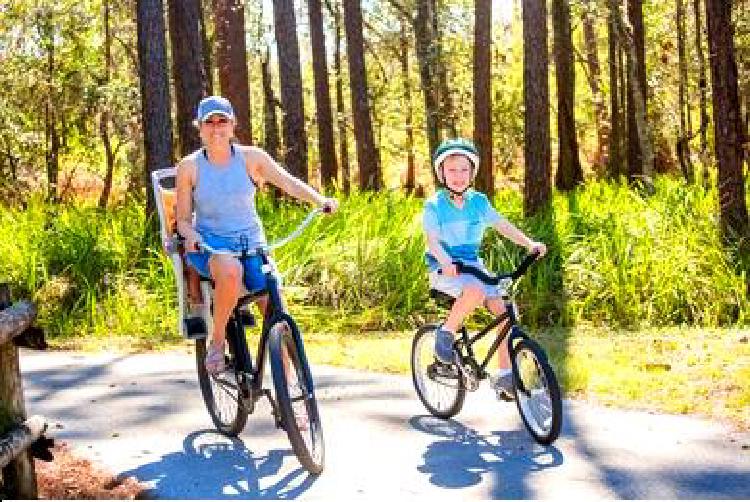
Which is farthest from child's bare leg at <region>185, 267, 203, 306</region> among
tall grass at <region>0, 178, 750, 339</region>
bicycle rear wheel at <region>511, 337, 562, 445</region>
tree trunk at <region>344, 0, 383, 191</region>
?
tree trunk at <region>344, 0, 383, 191</region>

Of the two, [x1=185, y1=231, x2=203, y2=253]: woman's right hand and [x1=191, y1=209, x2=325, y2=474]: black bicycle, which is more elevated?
[x1=185, y1=231, x2=203, y2=253]: woman's right hand

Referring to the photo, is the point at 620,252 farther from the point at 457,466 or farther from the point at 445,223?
the point at 457,466

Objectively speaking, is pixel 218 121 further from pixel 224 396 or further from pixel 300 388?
pixel 224 396

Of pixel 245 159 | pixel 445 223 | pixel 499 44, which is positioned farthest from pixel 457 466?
pixel 499 44

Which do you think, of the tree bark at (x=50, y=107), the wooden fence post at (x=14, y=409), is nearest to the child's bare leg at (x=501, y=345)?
the wooden fence post at (x=14, y=409)

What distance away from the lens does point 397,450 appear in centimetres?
628

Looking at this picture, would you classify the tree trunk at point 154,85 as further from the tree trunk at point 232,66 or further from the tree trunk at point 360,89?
the tree trunk at point 360,89

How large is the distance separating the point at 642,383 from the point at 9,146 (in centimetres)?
2610

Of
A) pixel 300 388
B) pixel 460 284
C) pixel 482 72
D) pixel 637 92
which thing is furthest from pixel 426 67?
pixel 300 388

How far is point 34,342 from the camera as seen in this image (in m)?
5.70

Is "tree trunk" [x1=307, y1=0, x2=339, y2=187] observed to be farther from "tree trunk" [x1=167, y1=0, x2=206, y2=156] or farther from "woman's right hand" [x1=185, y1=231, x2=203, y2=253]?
"woman's right hand" [x1=185, y1=231, x2=203, y2=253]

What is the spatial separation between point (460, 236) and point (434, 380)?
0.94 m

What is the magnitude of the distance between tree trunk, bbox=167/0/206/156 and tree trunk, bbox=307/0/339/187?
28.9ft

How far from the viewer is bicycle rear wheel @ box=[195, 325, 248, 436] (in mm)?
6262
